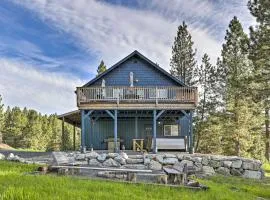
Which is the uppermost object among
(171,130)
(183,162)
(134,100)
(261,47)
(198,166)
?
(261,47)

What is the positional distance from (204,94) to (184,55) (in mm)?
4390

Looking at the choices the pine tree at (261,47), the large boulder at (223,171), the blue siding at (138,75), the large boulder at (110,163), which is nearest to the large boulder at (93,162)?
the large boulder at (110,163)

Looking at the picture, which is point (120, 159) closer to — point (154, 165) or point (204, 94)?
point (154, 165)

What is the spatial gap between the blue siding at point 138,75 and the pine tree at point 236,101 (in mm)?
6615

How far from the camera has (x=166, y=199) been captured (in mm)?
7637

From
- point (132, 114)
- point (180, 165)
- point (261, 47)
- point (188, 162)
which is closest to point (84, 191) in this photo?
point (180, 165)

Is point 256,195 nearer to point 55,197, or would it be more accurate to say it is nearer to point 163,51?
point 55,197

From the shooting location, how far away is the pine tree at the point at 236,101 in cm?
3002

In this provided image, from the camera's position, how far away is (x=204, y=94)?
34.9 meters

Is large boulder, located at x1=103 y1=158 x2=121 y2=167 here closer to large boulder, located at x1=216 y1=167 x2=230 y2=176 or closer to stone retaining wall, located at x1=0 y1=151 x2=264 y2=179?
stone retaining wall, located at x1=0 y1=151 x2=264 y2=179

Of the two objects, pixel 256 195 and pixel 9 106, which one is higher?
pixel 9 106

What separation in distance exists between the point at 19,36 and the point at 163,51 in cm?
1754

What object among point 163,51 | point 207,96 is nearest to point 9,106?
point 163,51

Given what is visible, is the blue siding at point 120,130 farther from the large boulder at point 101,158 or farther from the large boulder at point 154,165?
the large boulder at point 154,165
